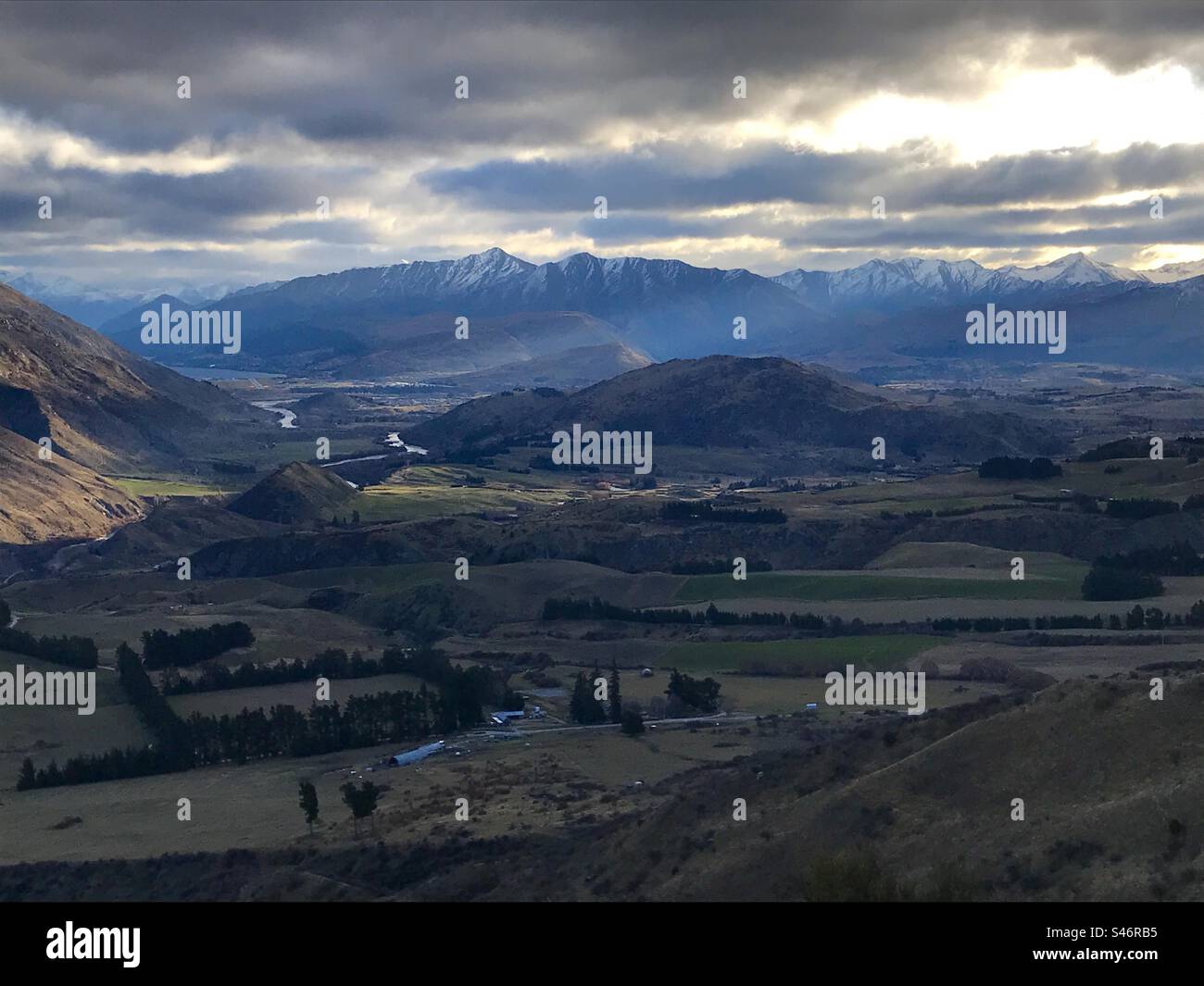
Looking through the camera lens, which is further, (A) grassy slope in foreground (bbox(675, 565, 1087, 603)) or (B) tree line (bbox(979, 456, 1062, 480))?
(B) tree line (bbox(979, 456, 1062, 480))

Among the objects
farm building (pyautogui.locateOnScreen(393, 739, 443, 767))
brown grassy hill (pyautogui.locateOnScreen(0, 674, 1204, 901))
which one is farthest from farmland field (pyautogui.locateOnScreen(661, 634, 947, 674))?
brown grassy hill (pyautogui.locateOnScreen(0, 674, 1204, 901))

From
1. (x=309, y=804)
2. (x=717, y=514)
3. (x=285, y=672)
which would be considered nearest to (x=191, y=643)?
(x=285, y=672)

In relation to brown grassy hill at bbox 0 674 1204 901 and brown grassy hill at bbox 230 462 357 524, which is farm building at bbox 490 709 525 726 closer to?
brown grassy hill at bbox 0 674 1204 901

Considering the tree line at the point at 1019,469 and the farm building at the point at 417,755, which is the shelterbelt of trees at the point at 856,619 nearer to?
the farm building at the point at 417,755

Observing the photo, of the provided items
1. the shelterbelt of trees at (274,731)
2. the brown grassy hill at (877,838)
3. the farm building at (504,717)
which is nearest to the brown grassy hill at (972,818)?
the brown grassy hill at (877,838)

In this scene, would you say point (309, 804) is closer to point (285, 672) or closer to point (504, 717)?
point (504, 717)
